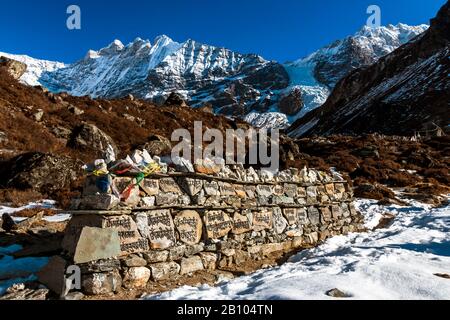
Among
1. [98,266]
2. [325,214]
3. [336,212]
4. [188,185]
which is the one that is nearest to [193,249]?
[188,185]

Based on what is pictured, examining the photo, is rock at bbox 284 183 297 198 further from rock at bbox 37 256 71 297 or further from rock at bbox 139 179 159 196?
rock at bbox 37 256 71 297

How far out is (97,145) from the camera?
1930cm

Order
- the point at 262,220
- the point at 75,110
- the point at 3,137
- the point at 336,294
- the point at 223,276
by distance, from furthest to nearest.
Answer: the point at 75,110, the point at 3,137, the point at 262,220, the point at 223,276, the point at 336,294

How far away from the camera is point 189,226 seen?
6543 millimetres

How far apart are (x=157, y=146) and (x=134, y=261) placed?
16.8 m

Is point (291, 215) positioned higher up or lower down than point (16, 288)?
higher up

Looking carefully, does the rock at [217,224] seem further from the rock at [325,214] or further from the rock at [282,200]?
the rock at [325,214]

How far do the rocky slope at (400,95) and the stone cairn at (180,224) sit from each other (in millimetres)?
56355

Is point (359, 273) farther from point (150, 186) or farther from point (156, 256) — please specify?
point (150, 186)

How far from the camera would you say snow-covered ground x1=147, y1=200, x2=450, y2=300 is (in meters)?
5.04

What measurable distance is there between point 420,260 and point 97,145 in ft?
53.2

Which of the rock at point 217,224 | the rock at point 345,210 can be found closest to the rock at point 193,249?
the rock at point 217,224
